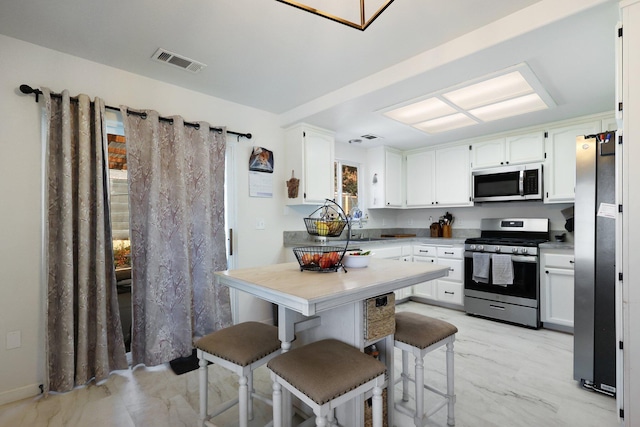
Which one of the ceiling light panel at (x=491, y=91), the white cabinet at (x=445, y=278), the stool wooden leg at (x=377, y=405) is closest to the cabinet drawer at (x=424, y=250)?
the white cabinet at (x=445, y=278)

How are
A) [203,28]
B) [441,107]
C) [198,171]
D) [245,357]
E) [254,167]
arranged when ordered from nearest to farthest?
[245,357] < [203,28] < [198,171] < [441,107] < [254,167]

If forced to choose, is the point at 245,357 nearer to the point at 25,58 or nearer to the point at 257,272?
the point at 257,272

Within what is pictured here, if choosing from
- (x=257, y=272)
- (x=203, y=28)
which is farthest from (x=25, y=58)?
(x=257, y=272)

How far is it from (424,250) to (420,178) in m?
1.12

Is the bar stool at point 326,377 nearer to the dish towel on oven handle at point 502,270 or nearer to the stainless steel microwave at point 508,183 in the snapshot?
the dish towel on oven handle at point 502,270

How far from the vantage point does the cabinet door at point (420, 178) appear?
4.68m

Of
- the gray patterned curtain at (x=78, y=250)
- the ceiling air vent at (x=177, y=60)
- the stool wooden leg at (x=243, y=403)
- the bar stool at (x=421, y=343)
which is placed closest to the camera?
the stool wooden leg at (x=243, y=403)

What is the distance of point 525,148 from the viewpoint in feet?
12.4

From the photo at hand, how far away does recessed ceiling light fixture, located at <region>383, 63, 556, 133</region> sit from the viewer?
8.41ft

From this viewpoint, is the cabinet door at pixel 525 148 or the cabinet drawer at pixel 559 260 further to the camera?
the cabinet door at pixel 525 148

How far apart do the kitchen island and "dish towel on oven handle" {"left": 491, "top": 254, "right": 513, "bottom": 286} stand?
87.0 inches

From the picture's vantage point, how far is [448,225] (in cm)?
470

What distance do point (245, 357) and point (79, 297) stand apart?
1.55 m

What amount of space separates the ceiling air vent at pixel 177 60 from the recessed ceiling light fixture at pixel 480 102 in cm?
177
